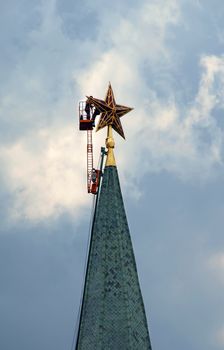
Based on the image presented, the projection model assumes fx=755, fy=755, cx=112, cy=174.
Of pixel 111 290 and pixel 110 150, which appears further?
pixel 110 150

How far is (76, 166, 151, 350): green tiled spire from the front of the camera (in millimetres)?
36625

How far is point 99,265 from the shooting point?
38906mm

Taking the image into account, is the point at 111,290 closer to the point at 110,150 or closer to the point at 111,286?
the point at 111,286

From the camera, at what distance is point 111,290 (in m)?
37.9

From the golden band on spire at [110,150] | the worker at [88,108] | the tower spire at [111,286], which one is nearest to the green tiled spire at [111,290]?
the tower spire at [111,286]

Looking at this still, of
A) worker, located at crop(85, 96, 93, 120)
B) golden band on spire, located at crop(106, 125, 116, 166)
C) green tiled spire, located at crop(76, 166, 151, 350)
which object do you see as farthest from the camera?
worker, located at crop(85, 96, 93, 120)

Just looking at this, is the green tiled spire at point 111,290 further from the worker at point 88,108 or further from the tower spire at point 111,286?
the worker at point 88,108

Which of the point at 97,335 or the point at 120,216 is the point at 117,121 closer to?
the point at 120,216

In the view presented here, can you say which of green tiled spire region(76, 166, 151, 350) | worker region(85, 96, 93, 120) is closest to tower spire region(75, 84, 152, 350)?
green tiled spire region(76, 166, 151, 350)

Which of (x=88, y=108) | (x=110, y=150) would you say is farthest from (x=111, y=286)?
(x=88, y=108)

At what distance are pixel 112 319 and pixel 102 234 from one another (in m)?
4.99

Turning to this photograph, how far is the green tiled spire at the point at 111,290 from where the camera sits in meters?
36.6

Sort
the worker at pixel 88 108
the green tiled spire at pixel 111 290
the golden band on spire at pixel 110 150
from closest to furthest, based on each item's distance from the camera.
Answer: the green tiled spire at pixel 111 290 < the golden band on spire at pixel 110 150 < the worker at pixel 88 108

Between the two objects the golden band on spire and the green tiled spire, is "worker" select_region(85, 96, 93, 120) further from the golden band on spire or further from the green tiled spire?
the green tiled spire
